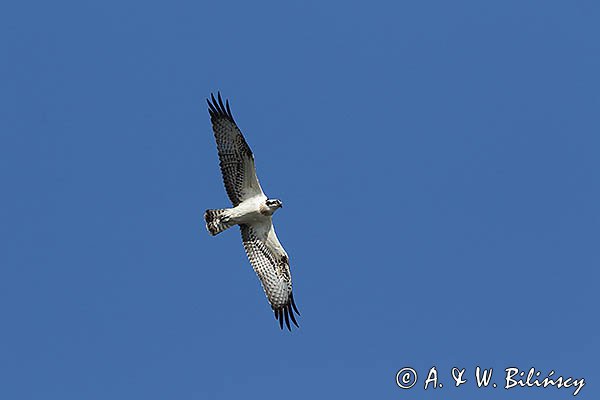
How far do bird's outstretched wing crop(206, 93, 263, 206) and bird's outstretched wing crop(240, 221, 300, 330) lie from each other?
969 millimetres

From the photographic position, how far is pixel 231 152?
15.6m

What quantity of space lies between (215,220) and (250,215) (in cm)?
64

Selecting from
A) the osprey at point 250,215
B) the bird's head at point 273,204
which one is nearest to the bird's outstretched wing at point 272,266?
the osprey at point 250,215

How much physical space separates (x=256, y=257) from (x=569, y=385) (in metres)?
5.98

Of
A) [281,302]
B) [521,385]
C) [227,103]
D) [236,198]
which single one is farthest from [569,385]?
[227,103]

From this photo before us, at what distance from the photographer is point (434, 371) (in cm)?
1505

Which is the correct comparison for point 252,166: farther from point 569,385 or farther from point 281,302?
point 569,385

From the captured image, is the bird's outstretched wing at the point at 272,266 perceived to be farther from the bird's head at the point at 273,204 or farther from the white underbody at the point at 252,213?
the bird's head at the point at 273,204

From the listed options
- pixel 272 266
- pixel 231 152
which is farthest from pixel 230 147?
pixel 272 266

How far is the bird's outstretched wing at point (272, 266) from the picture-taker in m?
16.3

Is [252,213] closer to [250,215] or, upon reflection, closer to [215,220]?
[250,215]

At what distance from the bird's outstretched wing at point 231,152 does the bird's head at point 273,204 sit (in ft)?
1.07

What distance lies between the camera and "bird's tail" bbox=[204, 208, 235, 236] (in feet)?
51.5

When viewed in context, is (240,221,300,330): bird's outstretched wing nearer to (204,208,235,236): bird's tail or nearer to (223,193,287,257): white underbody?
(223,193,287,257): white underbody
